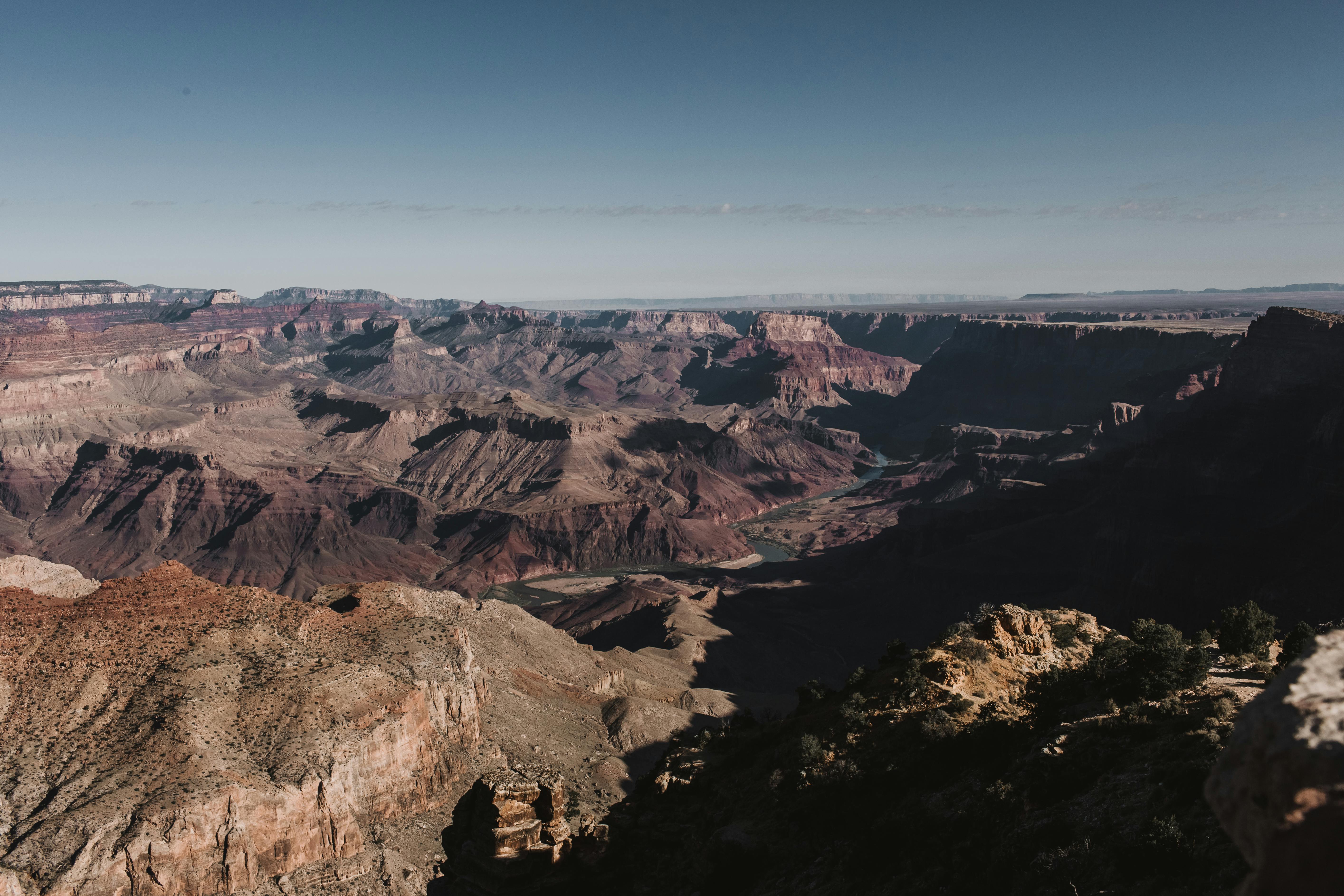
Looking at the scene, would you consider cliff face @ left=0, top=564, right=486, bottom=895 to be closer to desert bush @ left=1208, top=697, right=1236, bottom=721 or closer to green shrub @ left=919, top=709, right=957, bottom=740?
green shrub @ left=919, top=709, right=957, bottom=740

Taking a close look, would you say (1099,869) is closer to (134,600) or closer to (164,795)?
(164,795)

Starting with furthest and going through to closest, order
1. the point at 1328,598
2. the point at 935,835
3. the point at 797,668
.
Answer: the point at 797,668 → the point at 1328,598 → the point at 935,835

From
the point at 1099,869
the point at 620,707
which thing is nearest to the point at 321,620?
the point at 620,707

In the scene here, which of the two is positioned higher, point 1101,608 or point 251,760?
point 251,760

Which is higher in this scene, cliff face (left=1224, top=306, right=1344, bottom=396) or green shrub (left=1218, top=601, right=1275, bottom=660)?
cliff face (left=1224, top=306, right=1344, bottom=396)

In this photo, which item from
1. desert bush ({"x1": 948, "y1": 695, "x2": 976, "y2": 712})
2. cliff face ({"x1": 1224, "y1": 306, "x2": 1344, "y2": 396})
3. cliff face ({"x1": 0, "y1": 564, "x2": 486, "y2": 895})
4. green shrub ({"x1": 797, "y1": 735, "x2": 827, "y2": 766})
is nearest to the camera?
desert bush ({"x1": 948, "y1": 695, "x2": 976, "y2": 712})

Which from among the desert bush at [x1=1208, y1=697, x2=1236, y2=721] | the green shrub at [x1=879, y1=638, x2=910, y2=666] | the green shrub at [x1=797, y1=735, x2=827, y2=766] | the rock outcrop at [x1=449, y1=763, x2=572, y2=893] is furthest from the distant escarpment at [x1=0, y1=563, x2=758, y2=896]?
the desert bush at [x1=1208, y1=697, x2=1236, y2=721]

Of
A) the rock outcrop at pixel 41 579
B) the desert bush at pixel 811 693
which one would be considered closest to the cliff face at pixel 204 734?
the rock outcrop at pixel 41 579
